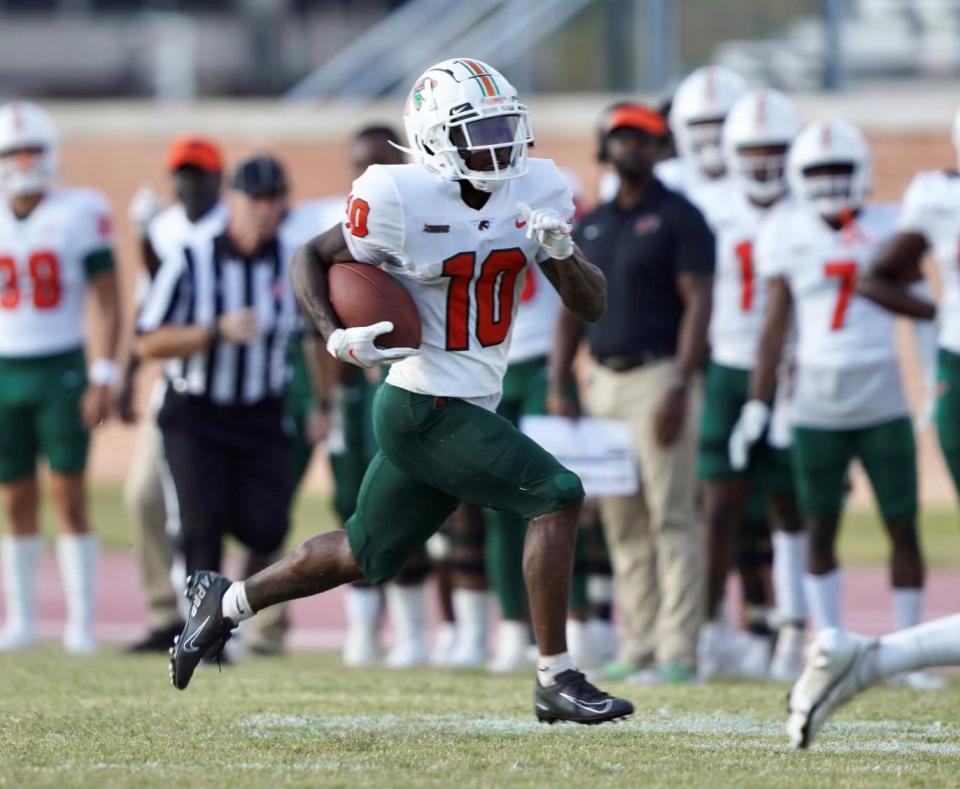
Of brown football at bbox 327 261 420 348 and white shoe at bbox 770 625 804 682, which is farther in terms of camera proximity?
white shoe at bbox 770 625 804 682

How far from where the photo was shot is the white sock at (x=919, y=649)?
13.5 feet

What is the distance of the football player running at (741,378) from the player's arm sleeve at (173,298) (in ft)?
6.57

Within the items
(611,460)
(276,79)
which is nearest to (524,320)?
(611,460)

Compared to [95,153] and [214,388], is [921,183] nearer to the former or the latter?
[214,388]

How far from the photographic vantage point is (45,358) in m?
8.02

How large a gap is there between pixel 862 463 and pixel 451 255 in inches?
105

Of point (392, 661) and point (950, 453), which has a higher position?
point (950, 453)

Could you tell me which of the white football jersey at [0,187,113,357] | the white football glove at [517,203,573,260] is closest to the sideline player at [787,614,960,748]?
the white football glove at [517,203,573,260]

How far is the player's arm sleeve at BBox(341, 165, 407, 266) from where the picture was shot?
4727mm

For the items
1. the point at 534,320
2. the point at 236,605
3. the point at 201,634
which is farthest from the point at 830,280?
the point at 201,634

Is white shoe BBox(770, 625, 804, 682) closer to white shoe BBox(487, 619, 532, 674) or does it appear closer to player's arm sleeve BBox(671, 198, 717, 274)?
white shoe BBox(487, 619, 532, 674)

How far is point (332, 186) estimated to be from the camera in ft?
47.9

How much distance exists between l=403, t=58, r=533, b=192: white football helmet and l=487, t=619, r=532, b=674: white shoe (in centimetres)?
284

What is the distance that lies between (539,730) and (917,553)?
2.38 m
